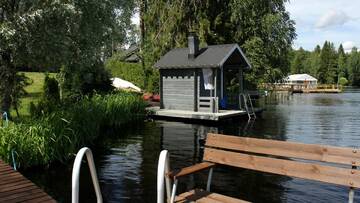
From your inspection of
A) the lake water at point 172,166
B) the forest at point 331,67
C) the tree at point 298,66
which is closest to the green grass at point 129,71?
the lake water at point 172,166

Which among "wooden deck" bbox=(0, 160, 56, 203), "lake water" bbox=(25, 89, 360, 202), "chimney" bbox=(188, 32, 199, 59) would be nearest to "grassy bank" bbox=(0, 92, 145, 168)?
"lake water" bbox=(25, 89, 360, 202)

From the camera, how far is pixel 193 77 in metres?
25.2

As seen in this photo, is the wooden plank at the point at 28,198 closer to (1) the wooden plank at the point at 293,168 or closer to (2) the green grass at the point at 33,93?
(1) the wooden plank at the point at 293,168

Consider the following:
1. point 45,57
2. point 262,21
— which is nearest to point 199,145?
point 45,57

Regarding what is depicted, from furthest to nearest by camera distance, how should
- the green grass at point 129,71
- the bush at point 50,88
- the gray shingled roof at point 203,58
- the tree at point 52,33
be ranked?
the green grass at point 129,71 < the gray shingled roof at point 203,58 < the bush at point 50,88 < the tree at point 52,33

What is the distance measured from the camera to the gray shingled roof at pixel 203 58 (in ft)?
79.1

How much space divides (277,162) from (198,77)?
1944 cm

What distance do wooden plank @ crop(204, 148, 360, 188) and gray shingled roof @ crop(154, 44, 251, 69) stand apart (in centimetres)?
1721

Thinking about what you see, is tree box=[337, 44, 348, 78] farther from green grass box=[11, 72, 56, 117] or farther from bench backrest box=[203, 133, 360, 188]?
bench backrest box=[203, 133, 360, 188]

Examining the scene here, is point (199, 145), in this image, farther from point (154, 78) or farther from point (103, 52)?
point (154, 78)

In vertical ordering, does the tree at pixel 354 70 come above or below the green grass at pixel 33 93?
above

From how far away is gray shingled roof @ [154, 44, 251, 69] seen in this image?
79.1 feet

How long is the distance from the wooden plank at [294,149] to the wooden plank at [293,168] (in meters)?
0.11

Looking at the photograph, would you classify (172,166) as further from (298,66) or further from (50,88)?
(298,66)
